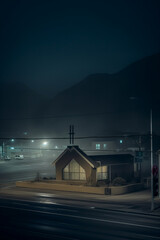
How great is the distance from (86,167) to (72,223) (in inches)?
762

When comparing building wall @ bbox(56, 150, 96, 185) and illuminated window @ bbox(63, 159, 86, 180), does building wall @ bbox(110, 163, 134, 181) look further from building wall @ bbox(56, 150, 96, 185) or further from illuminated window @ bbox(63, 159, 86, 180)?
building wall @ bbox(56, 150, 96, 185)

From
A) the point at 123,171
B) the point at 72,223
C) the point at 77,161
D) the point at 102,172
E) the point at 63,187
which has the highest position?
the point at 77,161

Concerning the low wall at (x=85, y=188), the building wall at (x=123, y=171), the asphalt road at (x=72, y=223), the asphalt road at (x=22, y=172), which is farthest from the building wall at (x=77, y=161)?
the asphalt road at (x=72, y=223)

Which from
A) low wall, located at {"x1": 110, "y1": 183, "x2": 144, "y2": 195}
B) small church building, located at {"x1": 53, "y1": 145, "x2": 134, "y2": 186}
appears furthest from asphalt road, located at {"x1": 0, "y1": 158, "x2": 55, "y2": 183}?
low wall, located at {"x1": 110, "y1": 183, "x2": 144, "y2": 195}

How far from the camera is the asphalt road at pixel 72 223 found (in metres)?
18.5

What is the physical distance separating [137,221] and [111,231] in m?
3.55

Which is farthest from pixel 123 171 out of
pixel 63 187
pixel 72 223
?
pixel 72 223

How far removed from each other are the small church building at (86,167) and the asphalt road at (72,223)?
12.3 metres

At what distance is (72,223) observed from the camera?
21719 millimetres

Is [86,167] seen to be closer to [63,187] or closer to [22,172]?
[63,187]

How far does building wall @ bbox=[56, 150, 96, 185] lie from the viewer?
40250mm

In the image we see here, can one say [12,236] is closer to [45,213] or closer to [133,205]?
[45,213]

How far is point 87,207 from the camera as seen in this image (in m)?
28.1

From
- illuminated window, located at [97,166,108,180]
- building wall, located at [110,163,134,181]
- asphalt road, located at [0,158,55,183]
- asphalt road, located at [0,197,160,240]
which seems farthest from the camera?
asphalt road, located at [0,158,55,183]
